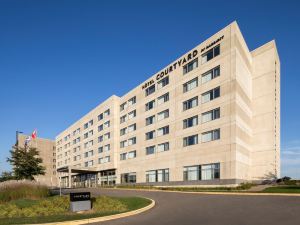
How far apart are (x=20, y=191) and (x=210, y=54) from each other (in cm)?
3123

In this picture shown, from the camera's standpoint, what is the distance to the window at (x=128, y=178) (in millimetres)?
59681

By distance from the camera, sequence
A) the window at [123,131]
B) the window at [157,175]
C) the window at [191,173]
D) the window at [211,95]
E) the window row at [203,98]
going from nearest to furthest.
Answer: the window at [211,95]
the window row at [203,98]
the window at [191,173]
the window at [157,175]
the window at [123,131]

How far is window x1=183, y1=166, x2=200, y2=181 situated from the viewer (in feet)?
140

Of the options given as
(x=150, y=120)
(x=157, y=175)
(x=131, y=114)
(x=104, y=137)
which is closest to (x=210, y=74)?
(x=150, y=120)

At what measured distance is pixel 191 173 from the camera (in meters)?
44.1

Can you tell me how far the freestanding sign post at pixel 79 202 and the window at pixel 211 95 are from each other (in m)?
27.5

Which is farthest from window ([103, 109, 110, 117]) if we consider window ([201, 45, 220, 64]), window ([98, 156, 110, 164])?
window ([201, 45, 220, 64])

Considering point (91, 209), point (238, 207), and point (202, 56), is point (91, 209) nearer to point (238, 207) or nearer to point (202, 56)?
point (238, 207)

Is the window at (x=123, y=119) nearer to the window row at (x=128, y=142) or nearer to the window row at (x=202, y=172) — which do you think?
the window row at (x=128, y=142)

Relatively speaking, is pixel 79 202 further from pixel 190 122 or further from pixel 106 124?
pixel 106 124

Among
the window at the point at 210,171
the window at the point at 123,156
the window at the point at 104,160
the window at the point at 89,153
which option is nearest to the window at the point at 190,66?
the window at the point at 210,171

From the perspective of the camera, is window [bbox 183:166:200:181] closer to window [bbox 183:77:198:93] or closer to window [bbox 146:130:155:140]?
window [bbox 146:130:155:140]

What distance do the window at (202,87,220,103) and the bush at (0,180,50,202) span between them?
2584 centimetres

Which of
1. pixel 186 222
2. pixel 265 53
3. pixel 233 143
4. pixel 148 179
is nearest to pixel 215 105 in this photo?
pixel 233 143
